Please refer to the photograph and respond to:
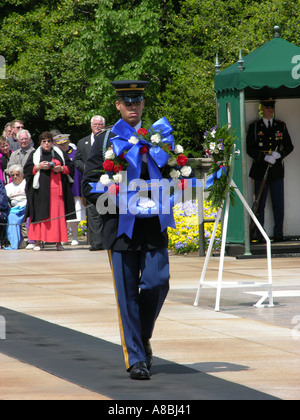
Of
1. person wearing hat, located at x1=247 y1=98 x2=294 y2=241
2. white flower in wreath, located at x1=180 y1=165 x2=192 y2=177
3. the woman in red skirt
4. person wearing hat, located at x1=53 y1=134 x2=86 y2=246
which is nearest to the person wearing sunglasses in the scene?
person wearing hat, located at x1=53 y1=134 x2=86 y2=246

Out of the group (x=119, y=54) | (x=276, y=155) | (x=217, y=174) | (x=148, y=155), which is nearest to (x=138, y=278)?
(x=148, y=155)

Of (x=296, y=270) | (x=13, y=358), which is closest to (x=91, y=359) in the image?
(x=13, y=358)

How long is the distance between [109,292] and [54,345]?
11.7ft

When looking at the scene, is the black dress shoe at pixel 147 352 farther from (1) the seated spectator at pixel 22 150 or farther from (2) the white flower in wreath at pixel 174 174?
(1) the seated spectator at pixel 22 150

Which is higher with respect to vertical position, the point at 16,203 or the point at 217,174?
the point at 217,174

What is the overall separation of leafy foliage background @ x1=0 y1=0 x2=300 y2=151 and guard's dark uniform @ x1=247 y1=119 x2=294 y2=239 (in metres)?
17.1

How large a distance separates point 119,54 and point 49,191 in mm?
19096

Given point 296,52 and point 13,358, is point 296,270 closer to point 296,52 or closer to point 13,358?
point 296,52

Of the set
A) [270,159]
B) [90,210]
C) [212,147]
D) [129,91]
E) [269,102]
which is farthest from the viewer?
[90,210]

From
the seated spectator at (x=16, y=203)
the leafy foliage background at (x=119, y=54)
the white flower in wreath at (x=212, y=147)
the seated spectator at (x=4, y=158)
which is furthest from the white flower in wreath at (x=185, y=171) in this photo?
the leafy foliage background at (x=119, y=54)

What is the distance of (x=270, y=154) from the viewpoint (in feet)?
52.4

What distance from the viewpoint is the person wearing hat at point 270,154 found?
1588 cm

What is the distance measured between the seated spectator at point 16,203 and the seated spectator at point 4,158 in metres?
0.17

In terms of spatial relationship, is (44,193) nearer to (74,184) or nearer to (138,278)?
(74,184)
